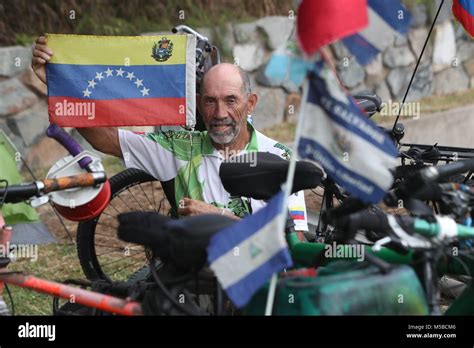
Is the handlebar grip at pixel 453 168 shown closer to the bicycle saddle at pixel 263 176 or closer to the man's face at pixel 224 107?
the bicycle saddle at pixel 263 176

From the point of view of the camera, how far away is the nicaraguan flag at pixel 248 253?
2.75 metres

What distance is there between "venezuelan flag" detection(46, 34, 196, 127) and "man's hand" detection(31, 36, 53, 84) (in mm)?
38

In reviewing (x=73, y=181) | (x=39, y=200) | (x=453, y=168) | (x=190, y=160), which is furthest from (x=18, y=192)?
A: (x=190, y=160)

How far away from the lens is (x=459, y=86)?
1218 cm

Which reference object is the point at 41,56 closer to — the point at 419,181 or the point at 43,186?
the point at 43,186

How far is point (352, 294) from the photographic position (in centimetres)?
286

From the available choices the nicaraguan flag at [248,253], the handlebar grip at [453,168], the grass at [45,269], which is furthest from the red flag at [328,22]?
the grass at [45,269]

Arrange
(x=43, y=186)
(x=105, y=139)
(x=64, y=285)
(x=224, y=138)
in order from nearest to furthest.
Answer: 1. (x=43, y=186)
2. (x=64, y=285)
3. (x=224, y=138)
4. (x=105, y=139)

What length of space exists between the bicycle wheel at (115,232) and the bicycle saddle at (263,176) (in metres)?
1.97

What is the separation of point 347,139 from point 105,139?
85.4 inches

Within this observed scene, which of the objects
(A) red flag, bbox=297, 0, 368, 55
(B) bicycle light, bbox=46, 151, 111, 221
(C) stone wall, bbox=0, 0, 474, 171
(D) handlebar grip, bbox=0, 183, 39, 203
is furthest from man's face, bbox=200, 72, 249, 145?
(C) stone wall, bbox=0, 0, 474, 171

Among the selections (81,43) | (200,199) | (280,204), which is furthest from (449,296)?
(280,204)

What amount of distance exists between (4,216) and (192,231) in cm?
115
